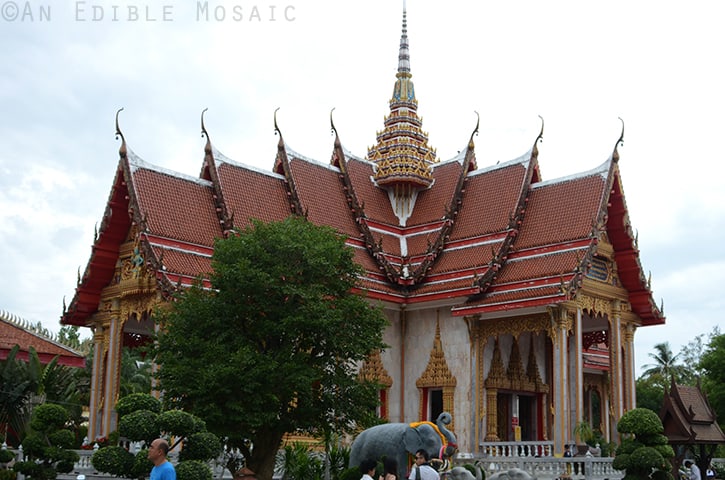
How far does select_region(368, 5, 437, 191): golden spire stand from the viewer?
83.9ft

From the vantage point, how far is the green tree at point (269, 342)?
13977 mm

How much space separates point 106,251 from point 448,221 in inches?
345

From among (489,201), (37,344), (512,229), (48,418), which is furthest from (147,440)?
(37,344)

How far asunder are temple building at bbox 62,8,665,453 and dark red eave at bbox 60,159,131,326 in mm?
34

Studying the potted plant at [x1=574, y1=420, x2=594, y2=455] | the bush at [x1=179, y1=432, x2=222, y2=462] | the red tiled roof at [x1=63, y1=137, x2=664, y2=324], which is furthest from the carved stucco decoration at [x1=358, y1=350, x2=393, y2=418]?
the bush at [x1=179, y1=432, x2=222, y2=462]

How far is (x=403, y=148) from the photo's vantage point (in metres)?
26.2

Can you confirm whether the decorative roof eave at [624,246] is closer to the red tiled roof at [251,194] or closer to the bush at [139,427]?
the red tiled roof at [251,194]

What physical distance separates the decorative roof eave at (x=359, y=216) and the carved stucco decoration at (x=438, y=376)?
1.94 meters

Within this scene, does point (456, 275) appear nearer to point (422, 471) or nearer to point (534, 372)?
point (534, 372)

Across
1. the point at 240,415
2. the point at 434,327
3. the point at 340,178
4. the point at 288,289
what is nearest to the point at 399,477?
the point at 240,415

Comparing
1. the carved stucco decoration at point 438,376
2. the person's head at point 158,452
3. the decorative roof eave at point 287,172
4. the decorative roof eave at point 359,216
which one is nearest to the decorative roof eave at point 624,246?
the carved stucco decoration at point 438,376

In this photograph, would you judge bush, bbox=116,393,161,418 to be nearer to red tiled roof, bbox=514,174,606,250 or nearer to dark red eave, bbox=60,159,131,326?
dark red eave, bbox=60,159,131,326

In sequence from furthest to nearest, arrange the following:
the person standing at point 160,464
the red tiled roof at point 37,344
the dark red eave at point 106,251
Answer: the red tiled roof at point 37,344, the dark red eave at point 106,251, the person standing at point 160,464

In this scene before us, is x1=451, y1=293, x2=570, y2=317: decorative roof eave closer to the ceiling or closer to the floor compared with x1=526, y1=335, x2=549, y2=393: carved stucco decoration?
closer to the ceiling
